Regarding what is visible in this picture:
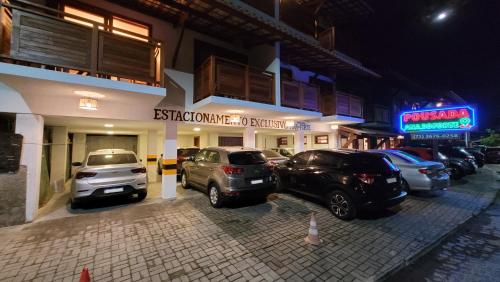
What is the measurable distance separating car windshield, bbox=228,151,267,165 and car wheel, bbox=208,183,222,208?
0.97 meters

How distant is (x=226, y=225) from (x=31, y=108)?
5663 millimetres

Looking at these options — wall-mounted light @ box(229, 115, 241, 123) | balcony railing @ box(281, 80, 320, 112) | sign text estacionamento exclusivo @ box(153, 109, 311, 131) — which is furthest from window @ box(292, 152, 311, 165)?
sign text estacionamento exclusivo @ box(153, 109, 311, 131)

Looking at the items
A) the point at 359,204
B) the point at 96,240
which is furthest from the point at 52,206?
the point at 359,204

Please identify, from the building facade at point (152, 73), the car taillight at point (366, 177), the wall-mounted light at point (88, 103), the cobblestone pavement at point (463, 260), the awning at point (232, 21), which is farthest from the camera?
the awning at point (232, 21)

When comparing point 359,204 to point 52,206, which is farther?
point 52,206

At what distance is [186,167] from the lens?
8.12m

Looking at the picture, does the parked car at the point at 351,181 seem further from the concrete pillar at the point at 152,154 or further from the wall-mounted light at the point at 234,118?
the concrete pillar at the point at 152,154

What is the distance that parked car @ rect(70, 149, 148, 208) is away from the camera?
17.9ft

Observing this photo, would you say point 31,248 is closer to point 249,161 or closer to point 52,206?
point 52,206

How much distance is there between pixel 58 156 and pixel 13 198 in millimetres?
4132

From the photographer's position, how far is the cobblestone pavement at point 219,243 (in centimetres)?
301

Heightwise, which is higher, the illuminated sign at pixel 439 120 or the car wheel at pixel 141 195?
the illuminated sign at pixel 439 120

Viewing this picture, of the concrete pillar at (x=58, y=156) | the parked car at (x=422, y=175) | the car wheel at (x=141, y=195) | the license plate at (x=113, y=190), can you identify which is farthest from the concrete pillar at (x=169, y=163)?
the parked car at (x=422, y=175)

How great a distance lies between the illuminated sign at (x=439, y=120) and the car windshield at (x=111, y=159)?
13020 mm
